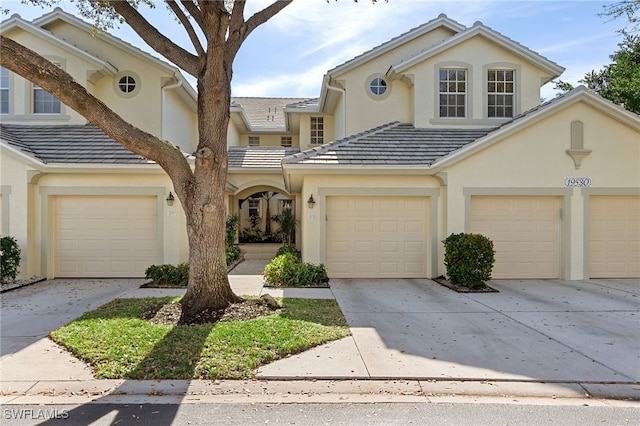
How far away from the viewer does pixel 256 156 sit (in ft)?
64.9

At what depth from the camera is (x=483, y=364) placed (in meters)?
5.41

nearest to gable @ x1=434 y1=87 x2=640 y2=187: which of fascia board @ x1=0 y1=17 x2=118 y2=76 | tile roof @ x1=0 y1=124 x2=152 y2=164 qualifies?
tile roof @ x1=0 y1=124 x2=152 y2=164

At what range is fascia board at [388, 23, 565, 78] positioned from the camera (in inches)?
543

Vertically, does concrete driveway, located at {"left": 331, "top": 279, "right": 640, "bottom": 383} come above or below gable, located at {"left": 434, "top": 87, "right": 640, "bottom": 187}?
below

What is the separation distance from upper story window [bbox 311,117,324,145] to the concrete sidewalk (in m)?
11.4

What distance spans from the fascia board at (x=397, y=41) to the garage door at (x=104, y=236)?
25.5 feet

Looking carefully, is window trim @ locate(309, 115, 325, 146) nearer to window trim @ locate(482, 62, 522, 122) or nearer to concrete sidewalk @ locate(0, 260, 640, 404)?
window trim @ locate(482, 62, 522, 122)

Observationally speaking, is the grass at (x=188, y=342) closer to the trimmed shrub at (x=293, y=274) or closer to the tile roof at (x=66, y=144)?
the trimmed shrub at (x=293, y=274)

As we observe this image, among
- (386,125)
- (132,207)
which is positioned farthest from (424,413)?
(386,125)

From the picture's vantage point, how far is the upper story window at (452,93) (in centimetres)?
1420

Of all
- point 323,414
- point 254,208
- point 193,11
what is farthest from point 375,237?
point 254,208

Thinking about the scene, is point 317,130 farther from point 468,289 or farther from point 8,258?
point 8,258

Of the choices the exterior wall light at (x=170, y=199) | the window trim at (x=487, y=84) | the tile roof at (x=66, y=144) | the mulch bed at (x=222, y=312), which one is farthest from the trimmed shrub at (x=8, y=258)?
the window trim at (x=487, y=84)

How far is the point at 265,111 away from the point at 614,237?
20.0 metres
